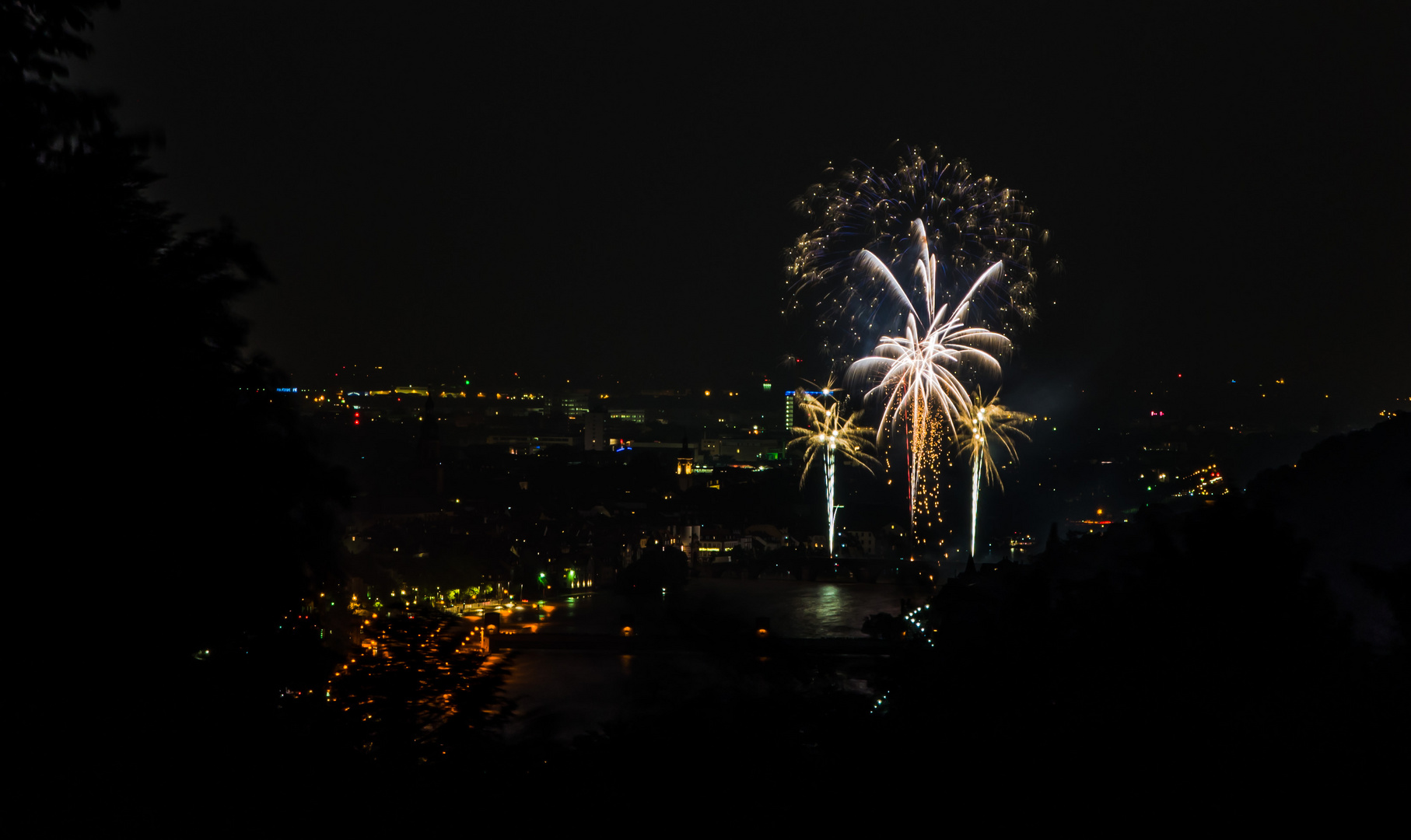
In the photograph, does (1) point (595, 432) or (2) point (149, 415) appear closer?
(2) point (149, 415)

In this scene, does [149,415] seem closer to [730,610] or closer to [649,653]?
[649,653]

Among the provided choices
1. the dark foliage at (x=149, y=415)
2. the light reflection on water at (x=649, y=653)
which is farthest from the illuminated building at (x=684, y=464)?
the dark foliage at (x=149, y=415)

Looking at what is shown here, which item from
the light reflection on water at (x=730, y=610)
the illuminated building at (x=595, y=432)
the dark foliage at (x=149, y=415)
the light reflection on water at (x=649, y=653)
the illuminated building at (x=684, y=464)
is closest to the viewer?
the dark foliage at (x=149, y=415)

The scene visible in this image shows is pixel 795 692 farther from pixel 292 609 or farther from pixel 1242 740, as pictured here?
pixel 292 609

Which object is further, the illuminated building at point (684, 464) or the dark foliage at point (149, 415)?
the illuminated building at point (684, 464)

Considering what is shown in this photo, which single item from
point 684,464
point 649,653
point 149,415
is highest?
point 684,464

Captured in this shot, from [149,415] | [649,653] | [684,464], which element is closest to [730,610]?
[649,653]

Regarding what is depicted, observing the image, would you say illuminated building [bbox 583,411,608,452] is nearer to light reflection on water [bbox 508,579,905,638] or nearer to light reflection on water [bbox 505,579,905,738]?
light reflection on water [bbox 508,579,905,638]

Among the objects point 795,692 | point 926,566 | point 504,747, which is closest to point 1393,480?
point 795,692

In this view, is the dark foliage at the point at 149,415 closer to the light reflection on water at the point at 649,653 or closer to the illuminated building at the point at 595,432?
the light reflection on water at the point at 649,653
